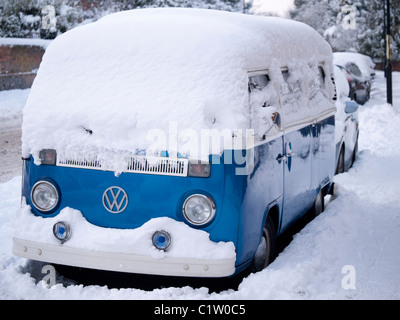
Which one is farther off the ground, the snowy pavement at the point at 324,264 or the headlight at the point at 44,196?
the headlight at the point at 44,196

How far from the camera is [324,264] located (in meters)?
5.72

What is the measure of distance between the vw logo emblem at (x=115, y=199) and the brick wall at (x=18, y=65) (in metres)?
19.3

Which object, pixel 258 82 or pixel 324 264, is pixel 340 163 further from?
pixel 258 82

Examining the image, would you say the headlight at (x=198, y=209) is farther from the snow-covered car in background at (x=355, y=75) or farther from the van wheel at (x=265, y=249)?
the snow-covered car in background at (x=355, y=75)

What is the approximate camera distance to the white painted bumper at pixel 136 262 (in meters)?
4.76

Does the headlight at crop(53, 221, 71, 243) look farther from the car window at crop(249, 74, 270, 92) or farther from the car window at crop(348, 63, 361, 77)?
the car window at crop(348, 63, 361, 77)

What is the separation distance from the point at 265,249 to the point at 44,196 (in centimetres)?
185

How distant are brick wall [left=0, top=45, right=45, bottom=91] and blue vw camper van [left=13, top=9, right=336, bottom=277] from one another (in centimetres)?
1882

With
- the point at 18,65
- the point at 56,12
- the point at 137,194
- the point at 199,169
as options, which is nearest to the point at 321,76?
the point at 199,169

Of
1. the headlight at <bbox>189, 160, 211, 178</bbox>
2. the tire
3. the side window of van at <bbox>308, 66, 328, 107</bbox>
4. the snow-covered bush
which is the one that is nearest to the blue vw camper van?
the headlight at <bbox>189, 160, 211, 178</bbox>

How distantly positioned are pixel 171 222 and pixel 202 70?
3.80 feet

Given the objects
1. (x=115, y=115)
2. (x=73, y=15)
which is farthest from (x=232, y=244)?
(x=73, y=15)

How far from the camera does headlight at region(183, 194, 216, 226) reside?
485 centimetres

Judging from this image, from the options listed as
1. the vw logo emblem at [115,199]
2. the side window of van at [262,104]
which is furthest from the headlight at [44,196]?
the side window of van at [262,104]
